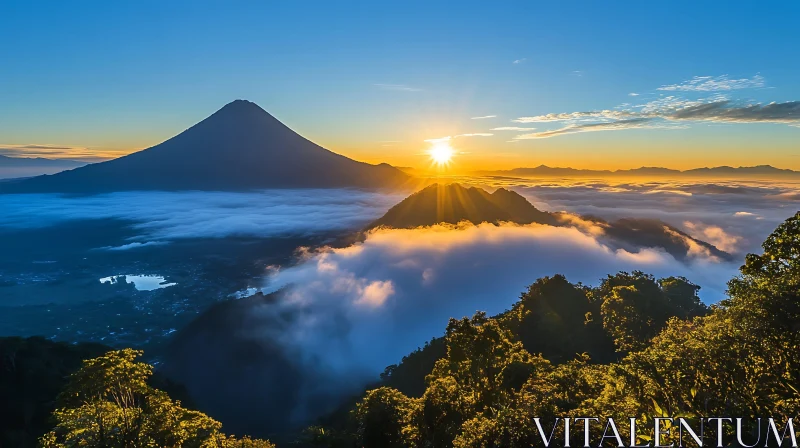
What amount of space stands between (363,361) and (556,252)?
112m

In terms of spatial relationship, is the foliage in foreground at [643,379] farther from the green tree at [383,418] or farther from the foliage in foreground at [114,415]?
the foliage in foreground at [114,415]

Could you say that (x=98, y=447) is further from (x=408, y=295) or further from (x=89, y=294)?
(x=89, y=294)

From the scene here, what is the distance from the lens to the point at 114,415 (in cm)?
1557

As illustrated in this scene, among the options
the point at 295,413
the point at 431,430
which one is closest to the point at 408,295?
the point at 295,413

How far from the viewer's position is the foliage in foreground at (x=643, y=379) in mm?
11508

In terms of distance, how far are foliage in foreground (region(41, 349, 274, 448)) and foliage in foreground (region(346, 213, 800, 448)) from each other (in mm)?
12699

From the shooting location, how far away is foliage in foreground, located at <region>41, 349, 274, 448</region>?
14.4 meters

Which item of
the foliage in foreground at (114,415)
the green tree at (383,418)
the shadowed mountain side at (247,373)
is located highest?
the foliage in foreground at (114,415)

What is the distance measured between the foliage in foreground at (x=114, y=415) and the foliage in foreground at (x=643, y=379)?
12.7 m

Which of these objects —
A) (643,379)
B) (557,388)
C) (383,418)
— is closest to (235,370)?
(383,418)

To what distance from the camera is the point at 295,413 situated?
102500mm

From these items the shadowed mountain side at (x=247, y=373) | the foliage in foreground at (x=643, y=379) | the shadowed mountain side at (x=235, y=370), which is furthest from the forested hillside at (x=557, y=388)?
the shadowed mountain side at (x=235, y=370)

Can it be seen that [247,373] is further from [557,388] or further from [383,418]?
[557,388]

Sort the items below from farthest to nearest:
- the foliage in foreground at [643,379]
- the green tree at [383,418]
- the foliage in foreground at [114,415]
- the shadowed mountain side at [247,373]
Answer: the shadowed mountain side at [247,373] < the green tree at [383,418] < the foliage in foreground at [114,415] < the foliage in foreground at [643,379]
